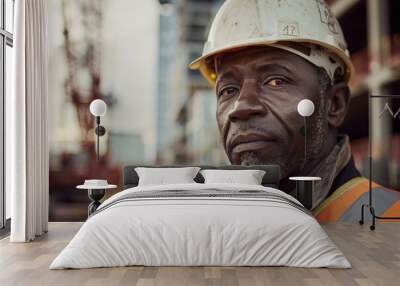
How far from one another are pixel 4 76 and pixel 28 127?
0.92 m

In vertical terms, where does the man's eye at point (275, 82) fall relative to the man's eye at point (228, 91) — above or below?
above

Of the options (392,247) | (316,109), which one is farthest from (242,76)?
(392,247)

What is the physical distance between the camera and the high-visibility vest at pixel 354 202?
5863mm

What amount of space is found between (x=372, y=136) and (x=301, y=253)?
8.91 ft

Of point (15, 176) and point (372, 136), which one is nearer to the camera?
point (15, 176)

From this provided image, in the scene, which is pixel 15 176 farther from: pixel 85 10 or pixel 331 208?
pixel 331 208

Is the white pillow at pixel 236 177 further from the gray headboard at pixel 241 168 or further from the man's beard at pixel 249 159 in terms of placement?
the man's beard at pixel 249 159

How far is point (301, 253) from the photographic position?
3615 millimetres

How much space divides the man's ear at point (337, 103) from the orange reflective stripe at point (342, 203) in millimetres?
729

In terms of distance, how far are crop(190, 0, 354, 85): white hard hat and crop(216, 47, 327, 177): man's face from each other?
0.40ft

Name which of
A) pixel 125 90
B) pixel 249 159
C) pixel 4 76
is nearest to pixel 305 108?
A: pixel 249 159

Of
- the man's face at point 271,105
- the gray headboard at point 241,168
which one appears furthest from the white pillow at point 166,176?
the man's face at point 271,105

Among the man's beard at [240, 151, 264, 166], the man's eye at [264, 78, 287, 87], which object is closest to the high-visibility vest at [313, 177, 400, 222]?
the man's beard at [240, 151, 264, 166]

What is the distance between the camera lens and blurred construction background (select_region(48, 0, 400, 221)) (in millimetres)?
6074
